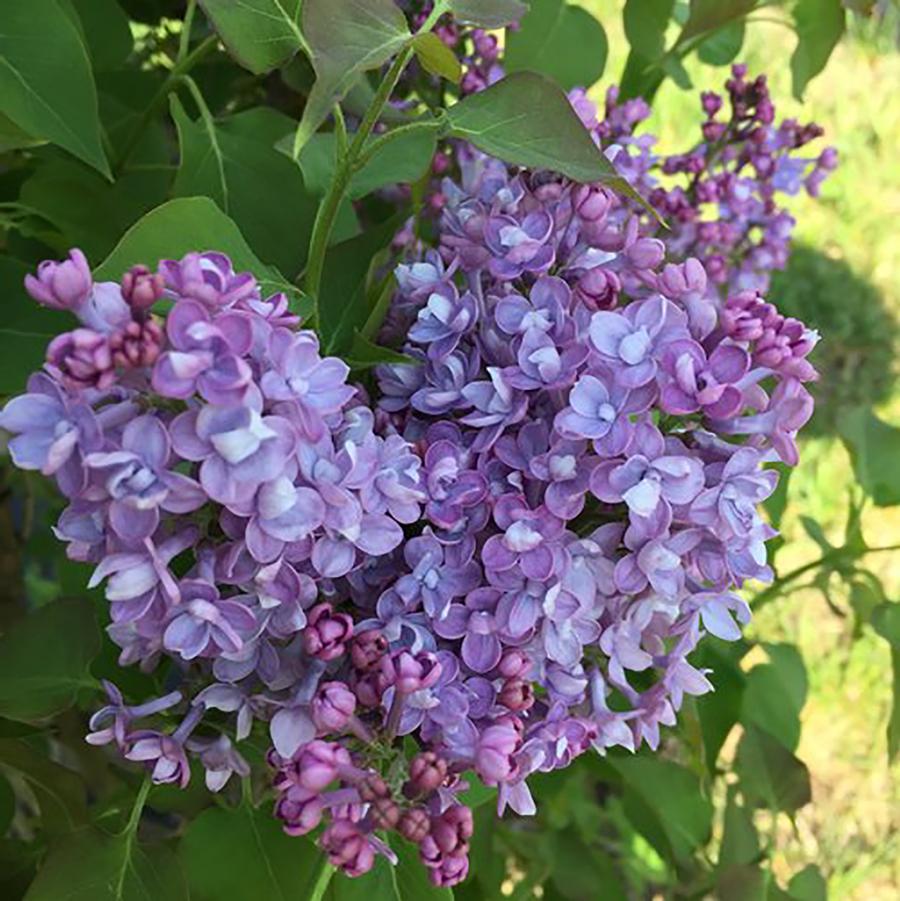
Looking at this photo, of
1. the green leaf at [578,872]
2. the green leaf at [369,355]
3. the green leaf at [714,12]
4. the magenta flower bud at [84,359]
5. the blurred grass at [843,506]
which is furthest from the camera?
the blurred grass at [843,506]

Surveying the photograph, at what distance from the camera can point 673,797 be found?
807mm

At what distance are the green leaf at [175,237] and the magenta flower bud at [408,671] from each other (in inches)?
5.8

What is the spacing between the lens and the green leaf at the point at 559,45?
0.74 metres

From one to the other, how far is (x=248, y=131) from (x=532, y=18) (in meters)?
0.19

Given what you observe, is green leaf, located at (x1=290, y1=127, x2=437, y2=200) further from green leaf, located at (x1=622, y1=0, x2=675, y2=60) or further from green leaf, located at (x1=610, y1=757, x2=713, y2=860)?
green leaf, located at (x1=610, y1=757, x2=713, y2=860)

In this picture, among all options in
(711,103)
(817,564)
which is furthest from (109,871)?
(711,103)

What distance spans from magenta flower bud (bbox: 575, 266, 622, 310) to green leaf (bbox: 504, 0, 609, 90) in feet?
0.93

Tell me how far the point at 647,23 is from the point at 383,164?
0.27 meters

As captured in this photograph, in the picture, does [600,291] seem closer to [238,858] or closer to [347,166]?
[347,166]

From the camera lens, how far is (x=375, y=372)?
0.50 m

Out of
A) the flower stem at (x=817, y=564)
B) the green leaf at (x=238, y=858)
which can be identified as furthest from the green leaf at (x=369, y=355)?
the flower stem at (x=817, y=564)

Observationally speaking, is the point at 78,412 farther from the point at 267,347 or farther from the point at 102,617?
the point at 102,617

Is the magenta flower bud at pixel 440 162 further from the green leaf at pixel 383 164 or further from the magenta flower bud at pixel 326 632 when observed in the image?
the magenta flower bud at pixel 326 632

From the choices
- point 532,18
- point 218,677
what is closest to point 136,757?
point 218,677
